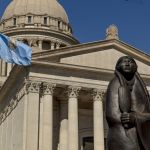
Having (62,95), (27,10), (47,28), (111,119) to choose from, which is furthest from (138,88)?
(27,10)

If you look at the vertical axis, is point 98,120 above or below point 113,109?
above

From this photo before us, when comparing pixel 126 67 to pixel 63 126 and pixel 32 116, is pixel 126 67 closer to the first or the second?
pixel 32 116

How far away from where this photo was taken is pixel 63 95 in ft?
126

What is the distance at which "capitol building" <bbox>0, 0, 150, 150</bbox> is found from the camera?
34625 millimetres

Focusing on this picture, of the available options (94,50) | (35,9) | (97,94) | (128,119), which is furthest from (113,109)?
(35,9)

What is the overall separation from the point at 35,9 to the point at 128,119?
2656 inches

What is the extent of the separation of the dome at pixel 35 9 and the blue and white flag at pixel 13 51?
4964 cm

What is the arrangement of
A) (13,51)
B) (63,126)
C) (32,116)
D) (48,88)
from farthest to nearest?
(63,126) < (48,88) < (32,116) < (13,51)

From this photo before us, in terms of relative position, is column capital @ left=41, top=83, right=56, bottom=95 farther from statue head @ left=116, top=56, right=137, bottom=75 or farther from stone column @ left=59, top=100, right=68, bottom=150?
statue head @ left=116, top=56, right=137, bottom=75

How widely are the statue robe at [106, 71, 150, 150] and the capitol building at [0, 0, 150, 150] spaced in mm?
26454

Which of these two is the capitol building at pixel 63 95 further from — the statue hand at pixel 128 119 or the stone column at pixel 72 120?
the statue hand at pixel 128 119

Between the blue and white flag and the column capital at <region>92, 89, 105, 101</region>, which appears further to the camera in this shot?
the column capital at <region>92, 89, 105, 101</region>

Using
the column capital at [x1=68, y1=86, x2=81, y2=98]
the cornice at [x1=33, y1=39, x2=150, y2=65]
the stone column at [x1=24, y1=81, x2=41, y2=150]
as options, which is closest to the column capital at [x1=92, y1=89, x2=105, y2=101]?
the column capital at [x1=68, y1=86, x2=81, y2=98]

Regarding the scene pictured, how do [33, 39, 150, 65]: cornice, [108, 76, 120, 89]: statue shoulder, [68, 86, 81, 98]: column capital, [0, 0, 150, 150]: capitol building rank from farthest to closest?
[33, 39, 150, 65]: cornice
[68, 86, 81, 98]: column capital
[0, 0, 150, 150]: capitol building
[108, 76, 120, 89]: statue shoulder
